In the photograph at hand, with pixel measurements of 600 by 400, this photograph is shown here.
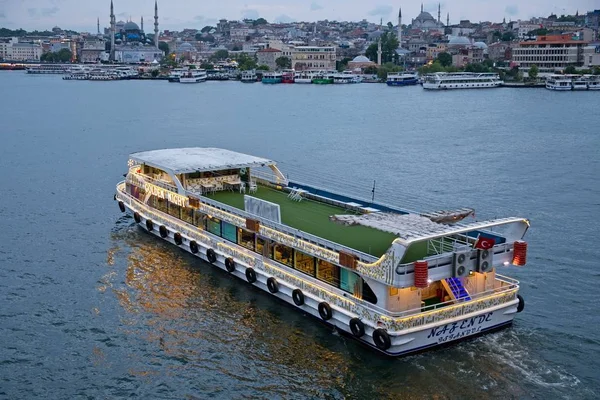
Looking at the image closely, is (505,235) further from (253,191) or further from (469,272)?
(253,191)

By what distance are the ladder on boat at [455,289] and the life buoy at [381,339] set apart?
7.63 feet

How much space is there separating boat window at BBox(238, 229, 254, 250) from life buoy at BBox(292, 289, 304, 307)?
3.27 meters

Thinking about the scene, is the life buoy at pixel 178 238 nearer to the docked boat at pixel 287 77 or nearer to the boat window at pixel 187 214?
the boat window at pixel 187 214

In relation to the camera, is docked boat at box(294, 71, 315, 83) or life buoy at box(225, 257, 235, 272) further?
docked boat at box(294, 71, 315, 83)

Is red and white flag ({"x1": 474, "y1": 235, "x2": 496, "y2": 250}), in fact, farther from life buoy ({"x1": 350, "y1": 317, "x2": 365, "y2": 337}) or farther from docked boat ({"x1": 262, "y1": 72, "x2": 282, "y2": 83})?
docked boat ({"x1": 262, "y1": 72, "x2": 282, "y2": 83})

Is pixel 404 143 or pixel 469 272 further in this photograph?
pixel 404 143

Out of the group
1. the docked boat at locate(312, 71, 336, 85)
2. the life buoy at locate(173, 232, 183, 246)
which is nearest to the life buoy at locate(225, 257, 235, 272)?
the life buoy at locate(173, 232, 183, 246)

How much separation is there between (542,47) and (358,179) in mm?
125510

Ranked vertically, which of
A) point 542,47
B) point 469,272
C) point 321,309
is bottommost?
point 321,309

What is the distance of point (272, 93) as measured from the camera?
128750 millimetres

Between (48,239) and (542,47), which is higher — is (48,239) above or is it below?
below

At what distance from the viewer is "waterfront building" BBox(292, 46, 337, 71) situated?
185 m

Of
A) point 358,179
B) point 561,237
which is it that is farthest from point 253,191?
point 358,179

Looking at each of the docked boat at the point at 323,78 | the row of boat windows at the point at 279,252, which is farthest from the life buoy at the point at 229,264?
the docked boat at the point at 323,78
